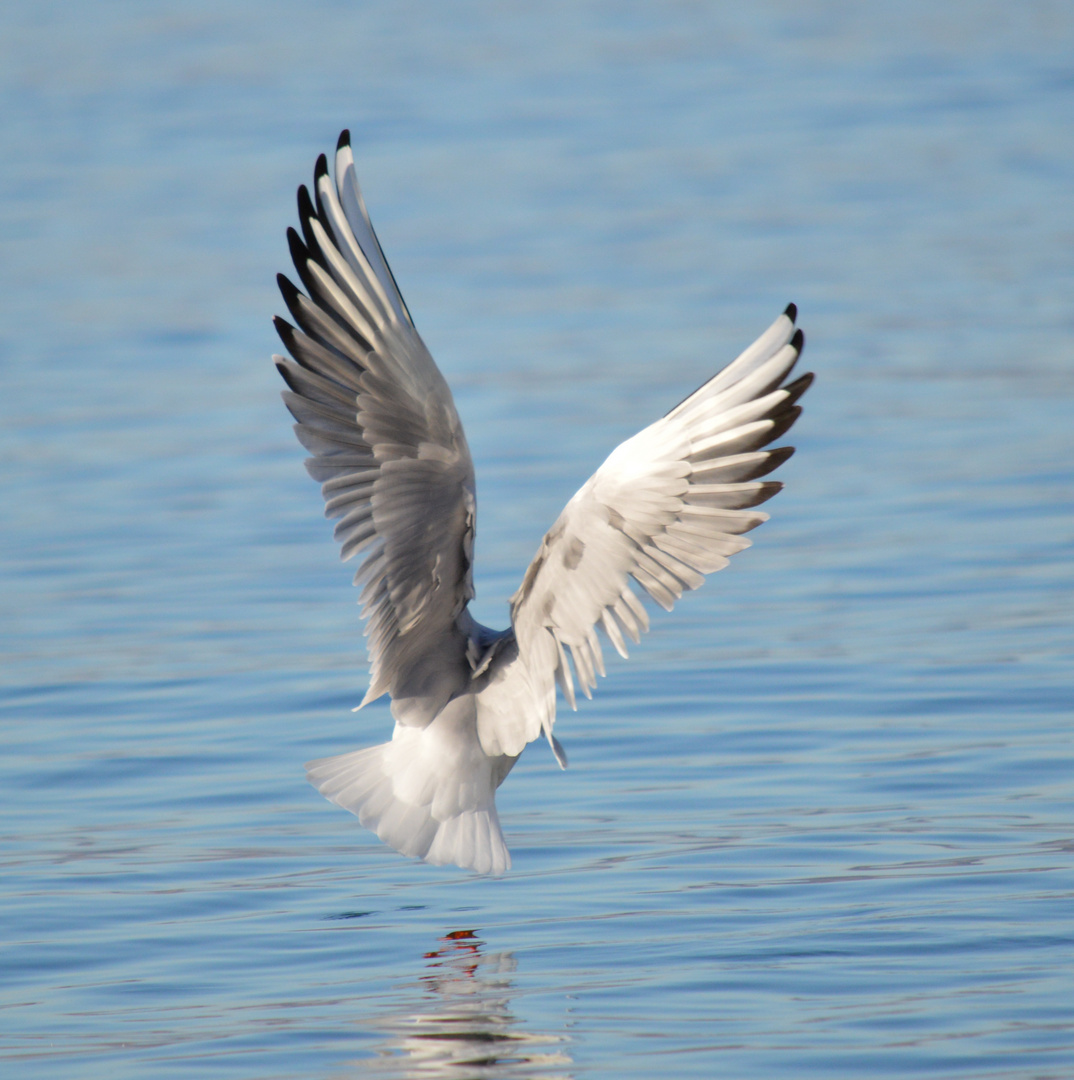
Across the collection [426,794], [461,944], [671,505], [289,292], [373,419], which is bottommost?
[461,944]

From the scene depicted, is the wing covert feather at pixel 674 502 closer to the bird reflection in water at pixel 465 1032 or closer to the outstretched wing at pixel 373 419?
the outstretched wing at pixel 373 419

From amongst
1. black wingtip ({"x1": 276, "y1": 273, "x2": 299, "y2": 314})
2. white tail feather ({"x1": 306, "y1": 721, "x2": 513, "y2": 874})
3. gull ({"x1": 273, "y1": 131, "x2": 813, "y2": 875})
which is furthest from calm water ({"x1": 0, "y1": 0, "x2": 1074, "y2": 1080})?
black wingtip ({"x1": 276, "y1": 273, "x2": 299, "y2": 314})

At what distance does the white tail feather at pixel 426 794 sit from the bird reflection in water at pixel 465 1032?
306 millimetres

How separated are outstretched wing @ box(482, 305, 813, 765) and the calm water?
906 mm

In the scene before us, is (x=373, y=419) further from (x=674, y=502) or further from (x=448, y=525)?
(x=674, y=502)

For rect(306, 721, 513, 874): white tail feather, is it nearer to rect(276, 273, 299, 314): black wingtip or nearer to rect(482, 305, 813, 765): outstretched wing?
rect(482, 305, 813, 765): outstretched wing

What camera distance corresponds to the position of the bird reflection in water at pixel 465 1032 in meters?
4.43

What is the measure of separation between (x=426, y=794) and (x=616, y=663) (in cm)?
247

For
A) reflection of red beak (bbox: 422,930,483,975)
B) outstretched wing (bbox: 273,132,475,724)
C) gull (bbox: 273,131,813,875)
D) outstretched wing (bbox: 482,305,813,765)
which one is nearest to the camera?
outstretched wing (bbox: 482,305,813,765)

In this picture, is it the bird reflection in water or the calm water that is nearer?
the bird reflection in water

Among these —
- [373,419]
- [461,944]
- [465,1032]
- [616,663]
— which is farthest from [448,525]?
[616,663]

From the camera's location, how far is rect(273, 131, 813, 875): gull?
4.87 metres

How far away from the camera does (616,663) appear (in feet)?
25.8

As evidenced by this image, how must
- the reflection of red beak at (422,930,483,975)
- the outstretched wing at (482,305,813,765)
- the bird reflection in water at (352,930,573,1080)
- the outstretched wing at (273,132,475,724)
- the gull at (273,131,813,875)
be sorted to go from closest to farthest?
the bird reflection in water at (352,930,573,1080) < the outstretched wing at (482,305,813,765) < the gull at (273,131,813,875) < the reflection of red beak at (422,930,483,975) < the outstretched wing at (273,132,475,724)
